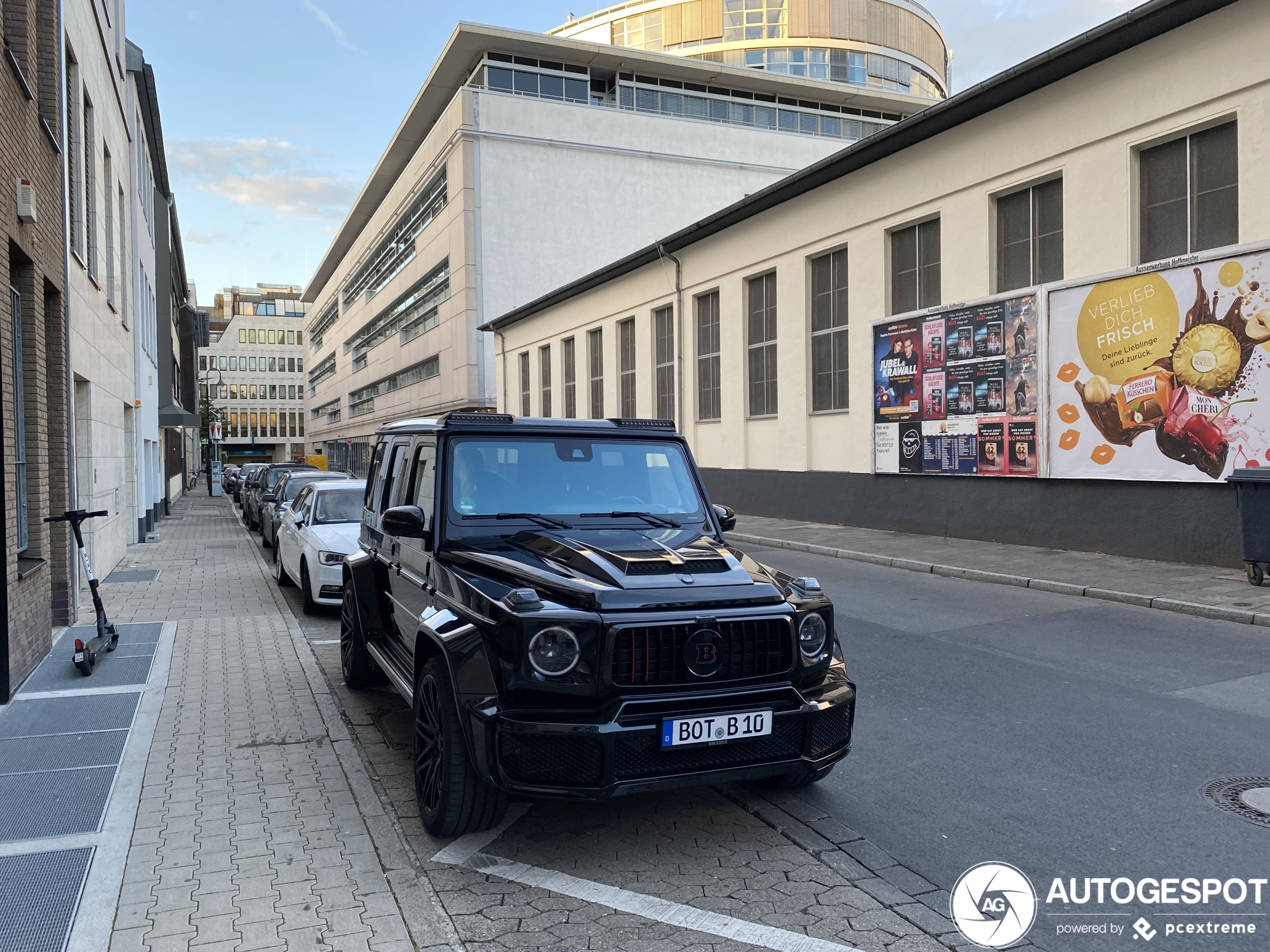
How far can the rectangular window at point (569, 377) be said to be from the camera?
114 feet

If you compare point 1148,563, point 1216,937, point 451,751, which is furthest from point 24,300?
point 1148,563

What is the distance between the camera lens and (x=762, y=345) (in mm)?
22672

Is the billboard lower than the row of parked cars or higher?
higher

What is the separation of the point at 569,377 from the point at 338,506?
24.1 metres

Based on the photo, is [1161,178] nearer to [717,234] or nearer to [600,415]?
[717,234]

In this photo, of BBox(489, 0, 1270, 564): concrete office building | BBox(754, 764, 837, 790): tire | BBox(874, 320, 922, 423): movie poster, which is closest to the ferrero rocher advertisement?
BBox(489, 0, 1270, 564): concrete office building

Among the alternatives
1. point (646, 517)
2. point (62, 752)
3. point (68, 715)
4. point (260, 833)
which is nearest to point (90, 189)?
point (68, 715)

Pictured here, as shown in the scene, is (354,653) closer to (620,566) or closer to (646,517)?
(646,517)

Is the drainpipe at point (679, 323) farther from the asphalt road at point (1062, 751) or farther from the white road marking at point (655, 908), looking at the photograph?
the white road marking at point (655, 908)

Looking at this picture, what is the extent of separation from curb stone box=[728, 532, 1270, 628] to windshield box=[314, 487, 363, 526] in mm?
7375

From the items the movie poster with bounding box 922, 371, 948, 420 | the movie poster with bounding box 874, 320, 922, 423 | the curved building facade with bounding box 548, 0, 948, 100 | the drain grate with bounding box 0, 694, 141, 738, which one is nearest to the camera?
the drain grate with bounding box 0, 694, 141, 738

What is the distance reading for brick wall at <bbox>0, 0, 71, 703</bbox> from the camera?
6.69 metres

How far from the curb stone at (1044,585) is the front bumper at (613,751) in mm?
7235

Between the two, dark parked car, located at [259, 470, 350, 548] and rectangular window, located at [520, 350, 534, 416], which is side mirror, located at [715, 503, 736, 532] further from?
rectangular window, located at [520, 350, 534, 416]
